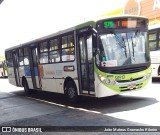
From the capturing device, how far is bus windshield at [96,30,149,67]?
9.53 metres

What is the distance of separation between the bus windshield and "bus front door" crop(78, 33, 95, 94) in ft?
1.55

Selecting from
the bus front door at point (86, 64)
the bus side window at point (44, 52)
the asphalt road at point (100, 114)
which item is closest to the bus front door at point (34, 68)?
the bus side window at point (44, 52)

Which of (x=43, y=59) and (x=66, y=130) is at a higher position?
(x=43, y=59)

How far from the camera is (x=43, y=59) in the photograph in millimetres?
13789

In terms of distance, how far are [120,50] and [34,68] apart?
21.6 feet

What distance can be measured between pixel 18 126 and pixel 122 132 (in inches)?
131

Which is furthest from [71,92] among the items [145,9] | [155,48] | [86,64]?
[145,9]

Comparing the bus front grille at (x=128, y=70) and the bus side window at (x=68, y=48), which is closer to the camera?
the bus front grille at (x=128, y=70)

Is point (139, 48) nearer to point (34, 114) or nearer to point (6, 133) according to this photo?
point (34, 114)

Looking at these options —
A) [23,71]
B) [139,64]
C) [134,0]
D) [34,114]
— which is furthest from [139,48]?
[134,0]

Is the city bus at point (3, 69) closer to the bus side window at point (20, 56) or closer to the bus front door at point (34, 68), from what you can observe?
the bus side window at point (20, 56)

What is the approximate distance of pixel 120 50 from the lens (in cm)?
970

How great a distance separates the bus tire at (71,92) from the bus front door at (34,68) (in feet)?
10.9

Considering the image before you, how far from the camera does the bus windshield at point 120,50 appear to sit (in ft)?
31.3
